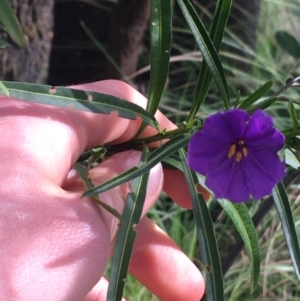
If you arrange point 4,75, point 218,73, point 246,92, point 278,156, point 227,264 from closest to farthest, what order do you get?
point 278,156
point 218,73
point 227,264
point 4,75
point 246,92

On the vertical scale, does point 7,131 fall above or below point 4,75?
above

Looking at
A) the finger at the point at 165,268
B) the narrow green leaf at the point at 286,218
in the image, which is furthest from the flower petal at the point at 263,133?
the finger at the point at 165,268

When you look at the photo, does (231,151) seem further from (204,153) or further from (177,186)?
(177,186)

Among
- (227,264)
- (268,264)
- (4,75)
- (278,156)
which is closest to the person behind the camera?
(278,156)

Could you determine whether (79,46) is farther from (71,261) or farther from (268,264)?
(71,261)

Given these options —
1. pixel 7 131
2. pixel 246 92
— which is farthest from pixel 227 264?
pixel 246 92

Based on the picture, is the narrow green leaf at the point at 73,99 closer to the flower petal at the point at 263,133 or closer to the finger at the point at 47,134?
the finger at the point at 47,134
